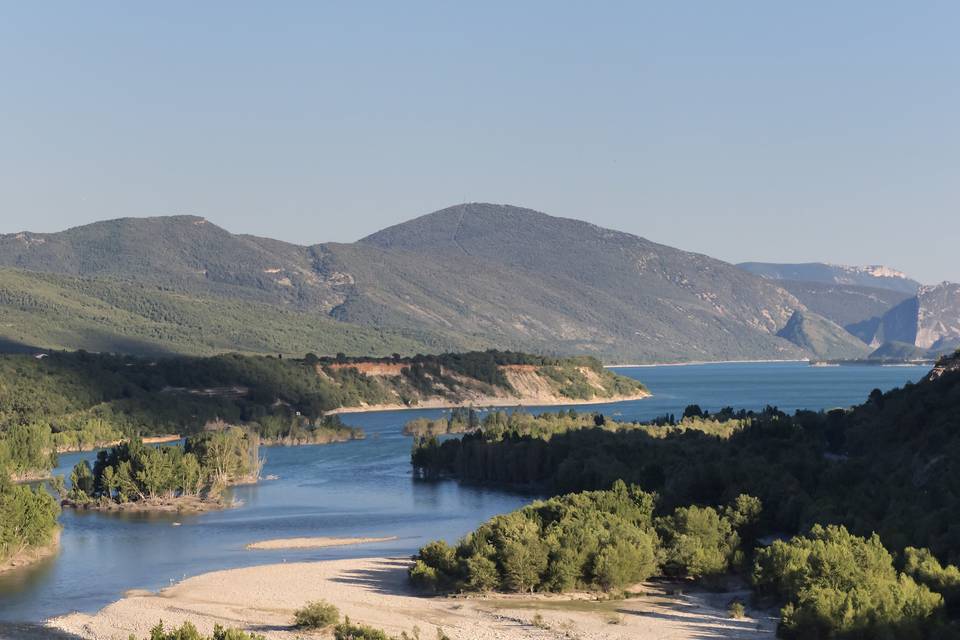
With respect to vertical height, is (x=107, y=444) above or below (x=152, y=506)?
above

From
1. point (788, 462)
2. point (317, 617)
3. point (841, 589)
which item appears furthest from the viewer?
point (788, 462)

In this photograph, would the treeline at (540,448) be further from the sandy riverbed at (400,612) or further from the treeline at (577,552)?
the sandy riverbed at (400,612)

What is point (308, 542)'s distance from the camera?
83.4m

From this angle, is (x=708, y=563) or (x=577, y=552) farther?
(x=708, y=563)

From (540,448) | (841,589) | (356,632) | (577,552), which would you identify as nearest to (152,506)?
(540,448)

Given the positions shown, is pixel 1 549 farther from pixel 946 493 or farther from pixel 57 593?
pixel 946 493

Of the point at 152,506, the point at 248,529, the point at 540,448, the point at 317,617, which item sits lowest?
the point at 317,617

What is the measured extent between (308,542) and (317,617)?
89.5ft

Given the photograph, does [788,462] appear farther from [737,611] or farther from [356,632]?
[356,632]

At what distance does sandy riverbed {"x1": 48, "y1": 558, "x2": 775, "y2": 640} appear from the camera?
56.6m

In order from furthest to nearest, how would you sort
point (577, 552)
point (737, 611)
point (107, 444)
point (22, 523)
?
point (107, 444) → point (22, 523) → point (577, 552) → point (737, 611)

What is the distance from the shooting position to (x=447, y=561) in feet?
214

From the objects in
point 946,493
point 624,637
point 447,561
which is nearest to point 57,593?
point 447,561

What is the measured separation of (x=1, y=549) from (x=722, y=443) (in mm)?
49587
